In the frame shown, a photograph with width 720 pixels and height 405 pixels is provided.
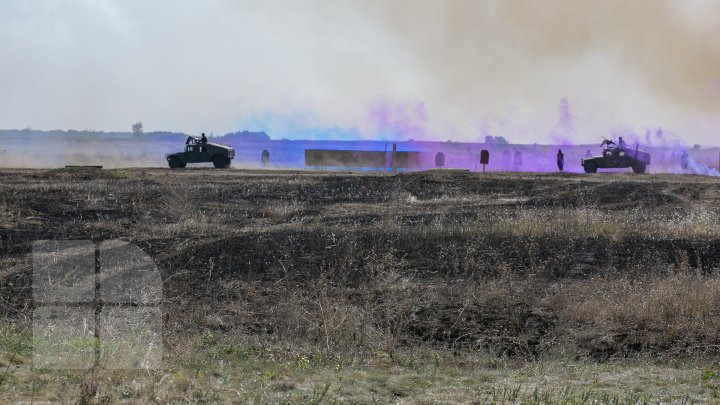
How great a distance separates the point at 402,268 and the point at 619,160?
103 feet

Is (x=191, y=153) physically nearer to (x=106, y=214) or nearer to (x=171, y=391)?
(x=106, y=214)

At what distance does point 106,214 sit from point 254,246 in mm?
5986

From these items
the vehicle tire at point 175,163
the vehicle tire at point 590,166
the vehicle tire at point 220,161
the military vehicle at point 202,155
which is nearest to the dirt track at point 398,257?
the vehicle tire at point 175,163

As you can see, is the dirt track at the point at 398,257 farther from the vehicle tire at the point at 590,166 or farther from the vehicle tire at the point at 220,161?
the vehicle tire at the point at 590,166

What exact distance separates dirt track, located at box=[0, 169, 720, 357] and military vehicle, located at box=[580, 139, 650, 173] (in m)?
17.0

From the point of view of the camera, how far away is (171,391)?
6781 mm

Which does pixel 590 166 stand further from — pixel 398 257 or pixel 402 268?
pixel 402 268

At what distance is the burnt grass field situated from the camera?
1110cm

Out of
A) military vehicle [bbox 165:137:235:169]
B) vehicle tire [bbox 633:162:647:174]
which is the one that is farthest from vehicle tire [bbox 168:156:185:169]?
vehicle tire [bbox 633:162:647:174]

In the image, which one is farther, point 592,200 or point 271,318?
point 592,200

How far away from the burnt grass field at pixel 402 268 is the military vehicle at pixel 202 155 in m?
17.1

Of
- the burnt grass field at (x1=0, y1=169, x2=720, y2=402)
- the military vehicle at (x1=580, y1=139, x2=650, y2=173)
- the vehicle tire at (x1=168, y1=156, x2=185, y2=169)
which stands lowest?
the burnt grass field at (x1=0, y1=169, x2=720, y2=402)

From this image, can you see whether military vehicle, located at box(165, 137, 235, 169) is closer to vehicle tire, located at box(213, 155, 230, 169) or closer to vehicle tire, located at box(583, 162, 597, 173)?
vehicle tire, located at box(213, 155, 230, 169)

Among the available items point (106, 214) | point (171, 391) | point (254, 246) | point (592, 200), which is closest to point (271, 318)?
point (254, 246)
